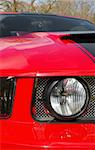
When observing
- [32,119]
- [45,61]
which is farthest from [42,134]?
[45,61]

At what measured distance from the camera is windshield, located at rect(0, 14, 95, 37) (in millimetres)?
4094

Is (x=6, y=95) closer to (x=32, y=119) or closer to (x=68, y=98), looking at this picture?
(x=32, y=119)

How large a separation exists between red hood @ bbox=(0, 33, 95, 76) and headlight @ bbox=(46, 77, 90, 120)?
72 mm

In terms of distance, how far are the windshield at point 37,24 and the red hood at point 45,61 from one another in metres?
1.51

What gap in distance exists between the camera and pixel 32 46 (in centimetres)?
259

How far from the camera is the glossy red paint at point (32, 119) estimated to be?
2070 millimetres

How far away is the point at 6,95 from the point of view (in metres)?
2.18

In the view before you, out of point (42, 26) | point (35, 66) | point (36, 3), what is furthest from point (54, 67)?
point (36, 3)

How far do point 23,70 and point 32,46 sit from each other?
1.54 feet

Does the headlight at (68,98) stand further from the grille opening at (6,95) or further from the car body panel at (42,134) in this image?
the grille opening at (6,95)

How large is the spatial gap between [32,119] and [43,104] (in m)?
0.11

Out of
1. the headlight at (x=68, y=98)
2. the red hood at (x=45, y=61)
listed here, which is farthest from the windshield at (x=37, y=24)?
the headlight at (x=68, y=98)

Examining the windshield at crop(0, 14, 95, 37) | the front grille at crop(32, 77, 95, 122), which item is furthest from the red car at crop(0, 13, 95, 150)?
the windshield at crop(0, 14, 95, 37)

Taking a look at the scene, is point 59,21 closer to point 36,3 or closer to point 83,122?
point 83,122
